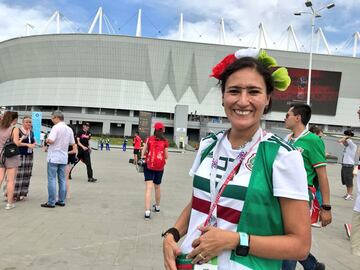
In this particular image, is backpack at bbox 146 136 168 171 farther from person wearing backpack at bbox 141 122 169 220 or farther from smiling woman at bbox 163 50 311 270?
smiling woman at bbox 163 50 311 270

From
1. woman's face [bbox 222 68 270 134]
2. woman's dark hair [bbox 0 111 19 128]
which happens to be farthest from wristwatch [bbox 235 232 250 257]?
woman's dark hair [bbox 0 111 19 128]

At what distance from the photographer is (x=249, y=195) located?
4.68 ft

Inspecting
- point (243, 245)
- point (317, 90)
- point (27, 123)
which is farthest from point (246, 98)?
point (317, 90)

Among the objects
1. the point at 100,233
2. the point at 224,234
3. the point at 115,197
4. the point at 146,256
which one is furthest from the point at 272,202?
the point at 115,197

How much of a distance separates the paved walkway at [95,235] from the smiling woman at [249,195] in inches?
113

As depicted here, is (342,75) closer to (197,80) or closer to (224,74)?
(197,80)

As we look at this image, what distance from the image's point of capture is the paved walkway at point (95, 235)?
167 inches

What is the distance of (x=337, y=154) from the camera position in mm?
37188

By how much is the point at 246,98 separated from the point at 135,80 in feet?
239

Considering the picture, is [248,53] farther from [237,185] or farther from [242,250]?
[242,250]

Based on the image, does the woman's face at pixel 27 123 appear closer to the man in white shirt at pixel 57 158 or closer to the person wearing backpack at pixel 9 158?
the person wearing backpack at pixel 9 158

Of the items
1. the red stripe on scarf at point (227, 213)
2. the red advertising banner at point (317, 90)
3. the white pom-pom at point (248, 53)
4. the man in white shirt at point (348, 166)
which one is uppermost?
the red advertising banner at point (317, 90)

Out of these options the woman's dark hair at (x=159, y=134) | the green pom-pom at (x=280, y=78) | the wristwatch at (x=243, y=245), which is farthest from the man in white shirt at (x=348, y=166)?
the wristwatch at (x=243, y=245)

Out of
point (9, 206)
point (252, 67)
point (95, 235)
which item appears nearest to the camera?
point (252, 67)
